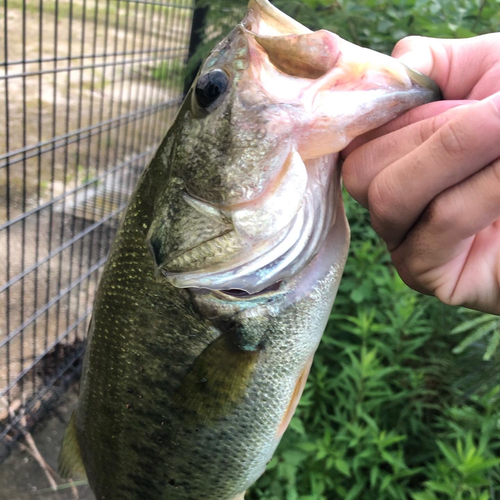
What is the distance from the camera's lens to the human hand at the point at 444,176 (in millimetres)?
884

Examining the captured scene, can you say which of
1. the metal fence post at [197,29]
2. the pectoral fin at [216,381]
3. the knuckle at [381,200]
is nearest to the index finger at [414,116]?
the knuckle at [381,200]

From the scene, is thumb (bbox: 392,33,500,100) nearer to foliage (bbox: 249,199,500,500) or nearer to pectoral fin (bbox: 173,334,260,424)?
pectoral fin (bbox: 173,334,260,424)

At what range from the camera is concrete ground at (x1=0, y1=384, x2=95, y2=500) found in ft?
8.49

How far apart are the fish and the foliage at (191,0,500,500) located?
Result: 37.8 inches

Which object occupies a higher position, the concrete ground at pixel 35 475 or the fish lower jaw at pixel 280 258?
the fish lower jaw at pixel 280 258

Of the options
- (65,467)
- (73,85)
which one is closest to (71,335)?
(65,467)

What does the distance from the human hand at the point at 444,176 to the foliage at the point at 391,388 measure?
0.86m

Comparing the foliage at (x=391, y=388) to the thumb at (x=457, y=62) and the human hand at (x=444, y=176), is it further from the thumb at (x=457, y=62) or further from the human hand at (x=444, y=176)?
the thumb at (x=457, y=62)

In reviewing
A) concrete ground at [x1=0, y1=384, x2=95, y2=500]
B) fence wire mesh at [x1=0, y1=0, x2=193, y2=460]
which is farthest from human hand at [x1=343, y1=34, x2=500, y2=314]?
concrete ground at [x1=0, y1=384, x2=95, y2=500]

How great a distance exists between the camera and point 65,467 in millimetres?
1570

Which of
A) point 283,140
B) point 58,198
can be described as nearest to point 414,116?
point 283,140

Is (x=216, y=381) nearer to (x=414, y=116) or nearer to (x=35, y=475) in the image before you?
(x=414, y=116)

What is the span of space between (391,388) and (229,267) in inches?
76.0

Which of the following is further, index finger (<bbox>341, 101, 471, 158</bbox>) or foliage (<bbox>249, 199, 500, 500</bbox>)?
foliage (<bbox>249, 199, 500, 500</bbox>)
